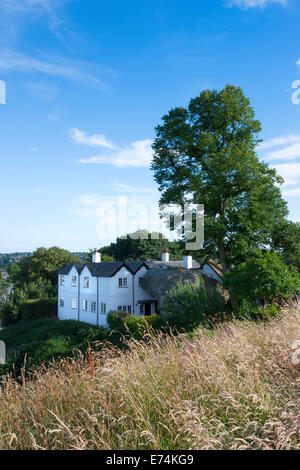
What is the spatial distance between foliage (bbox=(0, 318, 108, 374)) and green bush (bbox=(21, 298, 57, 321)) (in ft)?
17.4

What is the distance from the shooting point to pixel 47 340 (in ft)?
87.7

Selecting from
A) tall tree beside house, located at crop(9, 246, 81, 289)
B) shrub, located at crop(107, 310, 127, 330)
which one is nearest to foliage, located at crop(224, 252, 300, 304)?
shrub, located at crop(107, 310, 127, 330)

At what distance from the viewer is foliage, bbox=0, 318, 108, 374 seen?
23328 millimetres

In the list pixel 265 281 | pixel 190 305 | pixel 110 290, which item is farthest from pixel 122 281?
pixel 265 281

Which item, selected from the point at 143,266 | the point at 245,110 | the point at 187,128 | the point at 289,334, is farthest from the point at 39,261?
the point at 289,334

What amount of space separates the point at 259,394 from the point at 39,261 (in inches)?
1841

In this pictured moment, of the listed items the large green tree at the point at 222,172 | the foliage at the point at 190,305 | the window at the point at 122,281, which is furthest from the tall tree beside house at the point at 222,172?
the window at the point at 122,281

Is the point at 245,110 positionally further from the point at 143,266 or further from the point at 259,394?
the point at 259,394

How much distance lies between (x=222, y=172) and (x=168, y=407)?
1799cm

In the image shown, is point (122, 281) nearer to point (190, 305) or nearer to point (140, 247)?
point (190, 305)

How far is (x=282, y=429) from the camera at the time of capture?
3434 millimetres

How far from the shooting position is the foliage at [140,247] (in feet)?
166

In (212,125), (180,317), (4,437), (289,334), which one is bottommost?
(180,317)

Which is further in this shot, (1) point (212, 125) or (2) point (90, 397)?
(1) point (212, 125)
